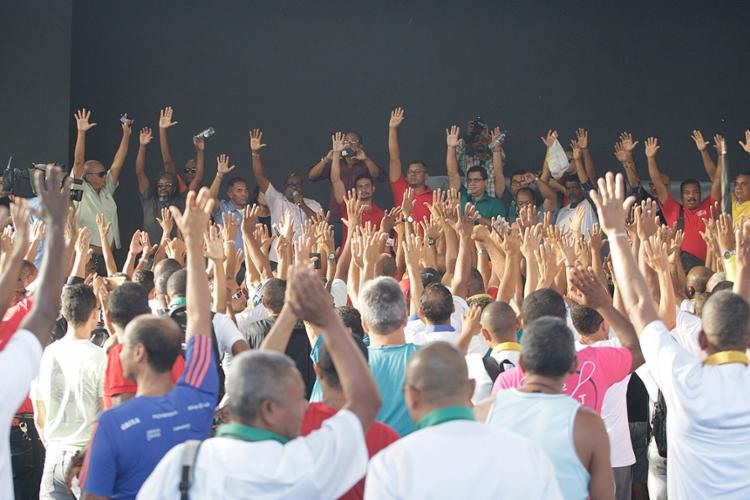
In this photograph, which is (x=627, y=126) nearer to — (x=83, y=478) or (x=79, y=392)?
(x=79, y=392)

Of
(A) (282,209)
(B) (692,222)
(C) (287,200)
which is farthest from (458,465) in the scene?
(C) (287,200)

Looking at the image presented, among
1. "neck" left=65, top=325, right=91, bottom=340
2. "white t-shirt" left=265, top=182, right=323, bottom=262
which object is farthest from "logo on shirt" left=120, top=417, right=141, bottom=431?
"white t-shirt" left=265, top=182, right=323, bottom=262

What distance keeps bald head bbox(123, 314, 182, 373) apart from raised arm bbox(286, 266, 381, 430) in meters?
0.70

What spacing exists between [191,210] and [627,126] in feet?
34.8

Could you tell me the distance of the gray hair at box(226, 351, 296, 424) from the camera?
2961 mm

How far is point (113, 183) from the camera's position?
11.8 meters

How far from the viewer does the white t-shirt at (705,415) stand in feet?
12.2

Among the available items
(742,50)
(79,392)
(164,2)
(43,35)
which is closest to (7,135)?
(43,35)

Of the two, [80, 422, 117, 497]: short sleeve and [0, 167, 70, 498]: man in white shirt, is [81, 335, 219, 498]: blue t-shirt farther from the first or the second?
[0, 167, 70, 498]: man in white shirt

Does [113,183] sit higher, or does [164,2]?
[164,2]

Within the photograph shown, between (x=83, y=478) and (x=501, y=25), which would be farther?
(x=501, y=25)

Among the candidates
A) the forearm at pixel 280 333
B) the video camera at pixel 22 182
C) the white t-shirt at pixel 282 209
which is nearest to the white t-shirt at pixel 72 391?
the forearm at pixel 280 333

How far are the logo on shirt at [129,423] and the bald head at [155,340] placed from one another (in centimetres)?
23

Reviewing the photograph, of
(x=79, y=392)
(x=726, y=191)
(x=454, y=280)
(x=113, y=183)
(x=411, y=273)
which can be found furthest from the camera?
(x=113, y=183)
